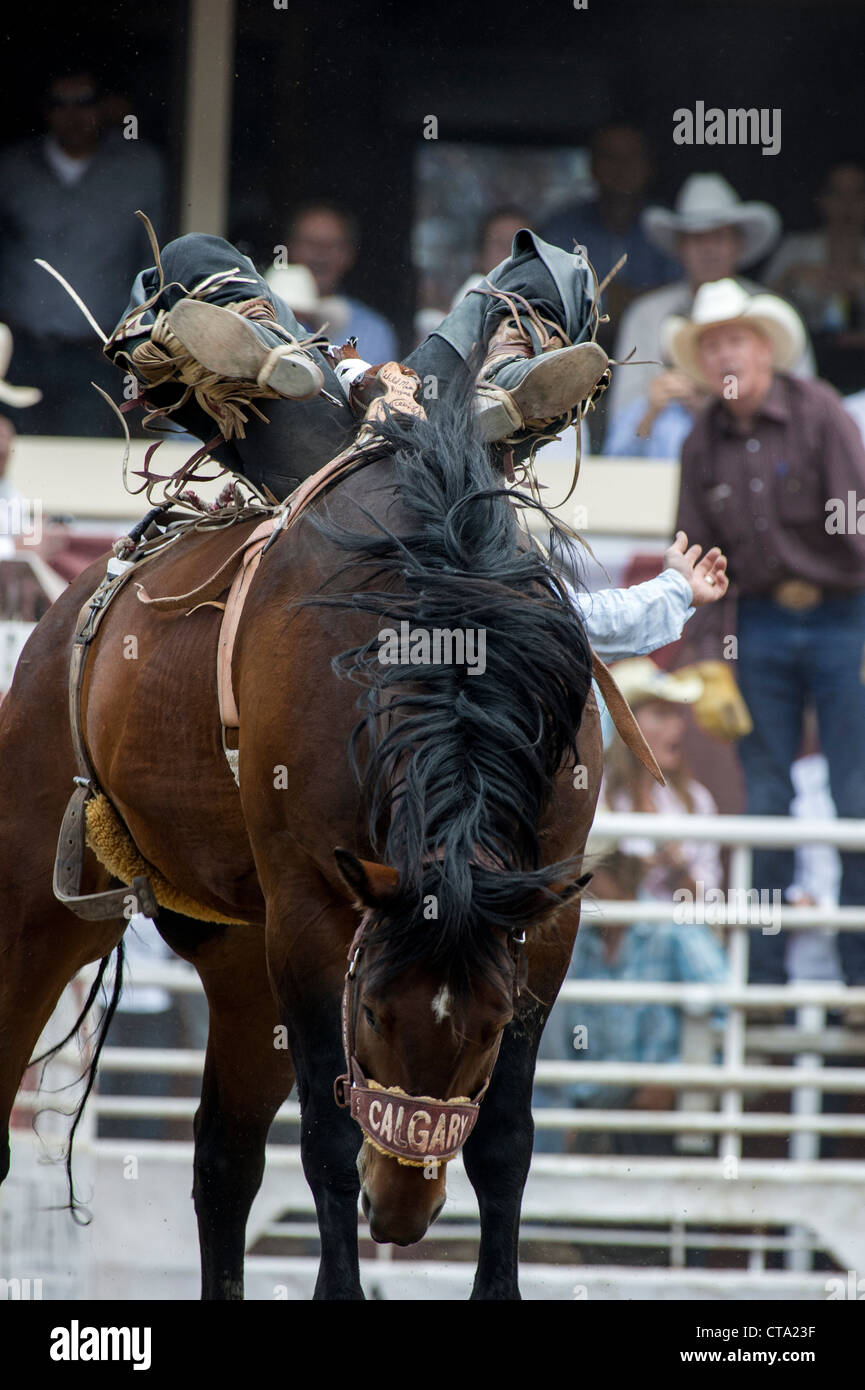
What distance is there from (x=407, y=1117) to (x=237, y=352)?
4.26 feet

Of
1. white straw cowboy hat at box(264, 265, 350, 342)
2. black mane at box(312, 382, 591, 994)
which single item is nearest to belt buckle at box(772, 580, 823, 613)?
white straw cowboy hat at box(264, 265, 350, 342)

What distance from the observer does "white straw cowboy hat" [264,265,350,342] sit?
7.27 m

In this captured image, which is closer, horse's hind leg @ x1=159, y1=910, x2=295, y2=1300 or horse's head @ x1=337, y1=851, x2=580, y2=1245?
horse's head @ x1=337, y1=851, x2=580, y2=1245

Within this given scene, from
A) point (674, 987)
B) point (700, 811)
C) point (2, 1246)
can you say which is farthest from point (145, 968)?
point (700, 811)

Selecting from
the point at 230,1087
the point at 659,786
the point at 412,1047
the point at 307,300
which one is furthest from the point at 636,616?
the point at 307,300

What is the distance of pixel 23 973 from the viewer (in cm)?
354

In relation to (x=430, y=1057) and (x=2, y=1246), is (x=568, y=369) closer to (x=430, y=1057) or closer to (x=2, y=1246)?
(x=430, y=1057)

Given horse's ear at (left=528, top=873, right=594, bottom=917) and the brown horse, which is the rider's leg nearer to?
the brown horse

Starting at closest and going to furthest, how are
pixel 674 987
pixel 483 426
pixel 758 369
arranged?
pixel 483 426 < pixel 674 987 < pixel 758 369

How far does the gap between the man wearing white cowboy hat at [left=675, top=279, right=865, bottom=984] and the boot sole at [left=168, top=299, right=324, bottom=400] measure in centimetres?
400

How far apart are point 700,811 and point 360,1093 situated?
4.44 metres

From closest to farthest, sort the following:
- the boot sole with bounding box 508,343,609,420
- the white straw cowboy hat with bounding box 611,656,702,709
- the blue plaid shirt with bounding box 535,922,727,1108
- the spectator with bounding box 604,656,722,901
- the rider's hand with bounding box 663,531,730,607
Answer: the boot sole with bounding box 508,343,609,420, the rider's hand with bounding box 663,531,730,607, the blue plaid shirt with bounding box 535,922,727,1108, the spectator with bounding box 604,656,722,901, the white straw cowboy hat with bounding box 611,656,702,709

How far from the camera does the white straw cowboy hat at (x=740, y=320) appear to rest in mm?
6867
